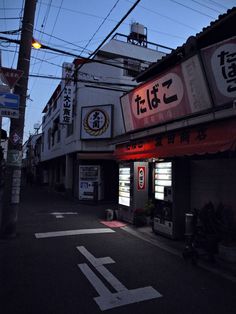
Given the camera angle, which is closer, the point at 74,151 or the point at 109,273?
the point at 109,273

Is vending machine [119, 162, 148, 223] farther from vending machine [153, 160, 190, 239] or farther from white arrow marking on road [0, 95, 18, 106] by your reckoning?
white arrow marking on road [0, 95, 18, 106]

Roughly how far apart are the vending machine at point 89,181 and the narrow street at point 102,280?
1129 centimetres

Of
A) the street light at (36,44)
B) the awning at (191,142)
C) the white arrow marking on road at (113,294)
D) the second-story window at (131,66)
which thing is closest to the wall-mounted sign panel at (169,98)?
the awning at (191,142)

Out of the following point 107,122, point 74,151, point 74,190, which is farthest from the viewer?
point 74,190

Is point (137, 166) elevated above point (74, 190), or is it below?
above

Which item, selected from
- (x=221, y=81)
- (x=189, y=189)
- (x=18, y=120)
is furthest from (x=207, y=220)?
(x=18, y=120)

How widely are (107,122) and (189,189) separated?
10999 millimetres

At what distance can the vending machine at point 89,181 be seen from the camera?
19781mm

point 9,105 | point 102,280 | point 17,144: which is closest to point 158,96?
point 9,105

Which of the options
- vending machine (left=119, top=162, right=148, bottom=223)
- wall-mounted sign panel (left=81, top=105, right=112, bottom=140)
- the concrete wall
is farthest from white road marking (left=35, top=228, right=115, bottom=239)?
wall-mounted sign panel (left=81, top=105, right=112, bottom=140)

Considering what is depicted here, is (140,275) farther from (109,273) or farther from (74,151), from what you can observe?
(74,151)

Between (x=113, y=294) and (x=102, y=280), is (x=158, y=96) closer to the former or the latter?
(x=102, y=280)

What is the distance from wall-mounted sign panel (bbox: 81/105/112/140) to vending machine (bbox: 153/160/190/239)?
10.2 metres

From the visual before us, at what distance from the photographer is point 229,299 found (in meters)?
4.51
